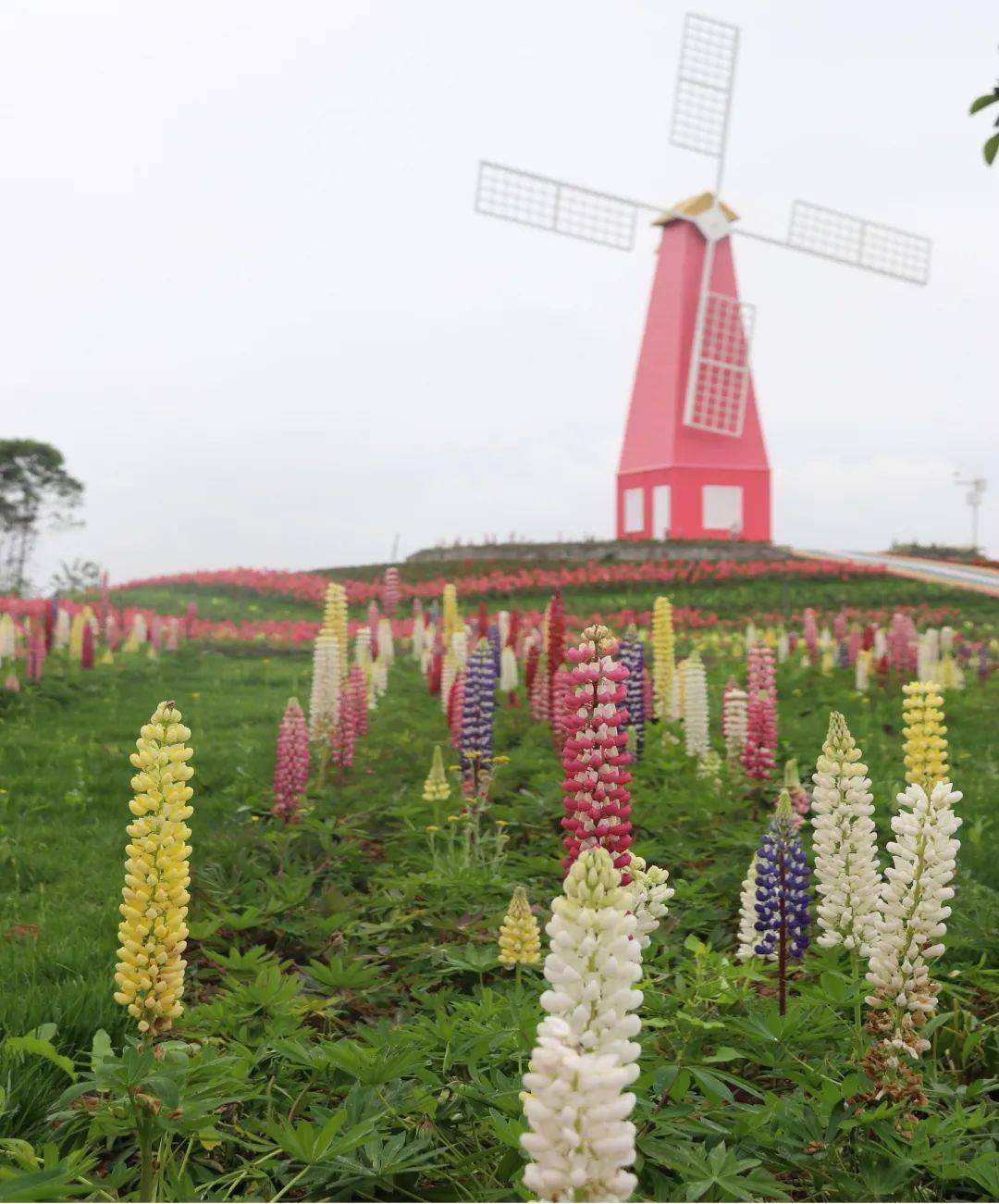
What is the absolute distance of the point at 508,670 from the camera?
10305mm

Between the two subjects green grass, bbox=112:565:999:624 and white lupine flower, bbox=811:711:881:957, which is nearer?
white lupine flower, bbox=811:711:881:957

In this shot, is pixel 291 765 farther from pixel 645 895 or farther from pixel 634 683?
pixel 645 895

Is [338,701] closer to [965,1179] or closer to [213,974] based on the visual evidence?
[213,974]

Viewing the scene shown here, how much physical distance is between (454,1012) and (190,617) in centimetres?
1471

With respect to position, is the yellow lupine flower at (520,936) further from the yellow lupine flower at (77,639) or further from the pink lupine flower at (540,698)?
the yellow lupine flower at (77,639)

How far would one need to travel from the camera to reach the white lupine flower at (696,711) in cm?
744

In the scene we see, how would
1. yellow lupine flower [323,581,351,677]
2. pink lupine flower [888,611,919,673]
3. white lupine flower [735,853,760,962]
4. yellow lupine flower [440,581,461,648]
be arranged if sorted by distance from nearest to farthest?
white lupine flower [735,853,760,962] → yellow lupine flower [323,581,351,677] → yellow lupine flower [440,581,461,648] → pink lupine flower [888,611,919,673]

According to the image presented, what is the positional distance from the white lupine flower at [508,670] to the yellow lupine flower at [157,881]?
716 centimetres

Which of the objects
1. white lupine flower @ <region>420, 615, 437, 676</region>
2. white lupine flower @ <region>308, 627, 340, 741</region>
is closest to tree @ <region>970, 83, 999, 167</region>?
white lupine flower @ <region>308, 627, 340, 741</region>

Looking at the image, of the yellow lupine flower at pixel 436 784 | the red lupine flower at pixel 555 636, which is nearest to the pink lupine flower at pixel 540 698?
the red lupine flower at pixel 555 636

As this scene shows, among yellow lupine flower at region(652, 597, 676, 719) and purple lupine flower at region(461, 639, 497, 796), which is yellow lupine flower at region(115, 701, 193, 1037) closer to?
purple lupine flower at region(461, 639, 497, 796)

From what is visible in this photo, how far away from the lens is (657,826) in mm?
6438

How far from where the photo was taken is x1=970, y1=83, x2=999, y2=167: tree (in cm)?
485

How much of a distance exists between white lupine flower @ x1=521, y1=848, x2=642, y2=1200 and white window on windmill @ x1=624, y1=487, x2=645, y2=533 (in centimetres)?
3284
